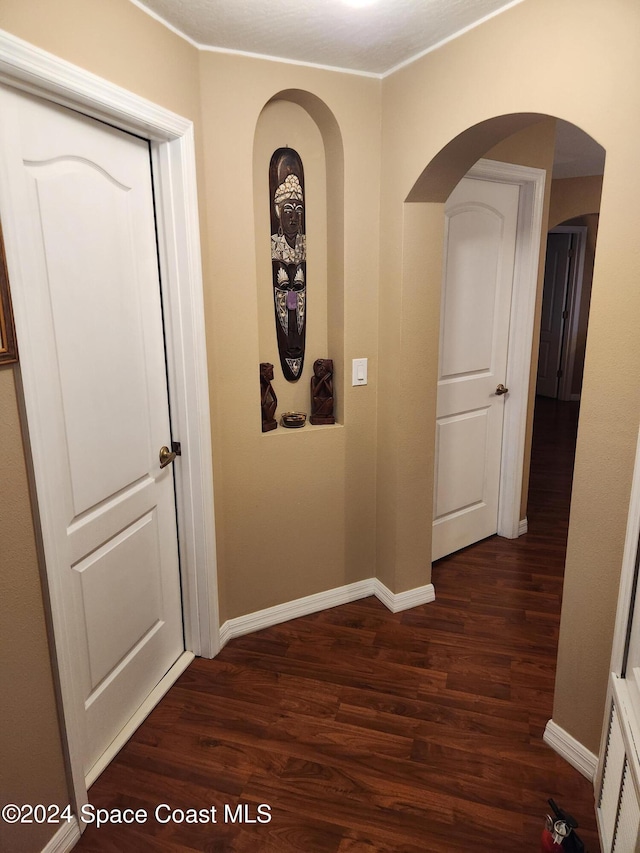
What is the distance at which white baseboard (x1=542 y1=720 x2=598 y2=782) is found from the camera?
5.94 feet

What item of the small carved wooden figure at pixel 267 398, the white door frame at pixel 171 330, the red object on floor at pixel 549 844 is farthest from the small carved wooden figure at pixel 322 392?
the red object on floor at pixel 549 844

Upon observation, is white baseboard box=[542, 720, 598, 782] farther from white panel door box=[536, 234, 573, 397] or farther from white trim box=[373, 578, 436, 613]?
white panel door box=[536, 234, 573, 397]

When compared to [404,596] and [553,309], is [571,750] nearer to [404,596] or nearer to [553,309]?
[404,596]

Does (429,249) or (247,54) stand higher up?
(247,54)

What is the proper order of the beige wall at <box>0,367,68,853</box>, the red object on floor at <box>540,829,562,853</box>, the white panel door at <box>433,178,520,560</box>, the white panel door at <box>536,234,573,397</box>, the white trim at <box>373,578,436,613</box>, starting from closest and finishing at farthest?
the beige wall at <box>0,367,68,853</box>, the red object on floor at <box>540,829,562,853</box>, the white trim at <box>373,578,436,613</box>, the white panel door at <box>433,178,520,560</box>, the white panel door at <box>536,234,573,397</box>

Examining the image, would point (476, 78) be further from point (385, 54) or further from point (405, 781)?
point (405, 781)

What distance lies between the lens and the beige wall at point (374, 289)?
153cm

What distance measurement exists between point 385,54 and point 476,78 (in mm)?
424

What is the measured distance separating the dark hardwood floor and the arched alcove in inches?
41.6

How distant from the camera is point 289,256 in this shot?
2432mm

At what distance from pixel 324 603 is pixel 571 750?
1.20m

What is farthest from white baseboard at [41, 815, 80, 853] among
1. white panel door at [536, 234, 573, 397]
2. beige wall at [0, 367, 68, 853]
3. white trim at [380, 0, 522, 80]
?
white panel door at [536, 234, 573, 397]

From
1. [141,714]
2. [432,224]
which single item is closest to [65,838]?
[141,714]

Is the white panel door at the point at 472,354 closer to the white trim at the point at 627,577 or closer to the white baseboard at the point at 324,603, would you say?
the white baseboard at the point at 324,603
